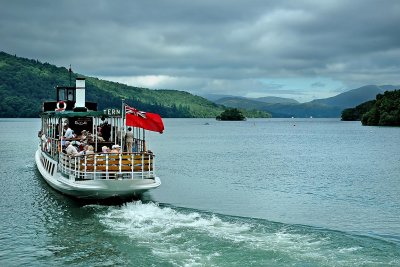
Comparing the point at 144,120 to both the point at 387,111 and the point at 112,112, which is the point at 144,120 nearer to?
the point at 112,112

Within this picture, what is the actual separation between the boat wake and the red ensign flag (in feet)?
14.6

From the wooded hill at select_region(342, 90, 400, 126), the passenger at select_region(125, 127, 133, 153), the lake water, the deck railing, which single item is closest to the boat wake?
the lake water

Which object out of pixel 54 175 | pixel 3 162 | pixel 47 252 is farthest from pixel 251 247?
pixel 3 162

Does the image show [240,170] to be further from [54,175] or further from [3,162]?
[3,162]

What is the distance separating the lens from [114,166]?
982 inches

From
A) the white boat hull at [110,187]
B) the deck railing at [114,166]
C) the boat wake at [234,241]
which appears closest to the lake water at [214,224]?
the boat wake at [234,241]

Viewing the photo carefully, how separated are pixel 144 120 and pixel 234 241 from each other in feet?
29.9

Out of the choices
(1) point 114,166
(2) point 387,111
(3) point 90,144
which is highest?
(2) point 387,111

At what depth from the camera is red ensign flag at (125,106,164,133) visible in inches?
991

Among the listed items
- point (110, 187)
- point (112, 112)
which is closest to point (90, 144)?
point (112, 112)

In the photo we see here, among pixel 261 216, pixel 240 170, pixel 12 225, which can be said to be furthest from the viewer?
pixel 240 170

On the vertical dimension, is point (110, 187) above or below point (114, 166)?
below

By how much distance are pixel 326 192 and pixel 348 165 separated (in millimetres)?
20953

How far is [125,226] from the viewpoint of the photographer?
71.3ft
